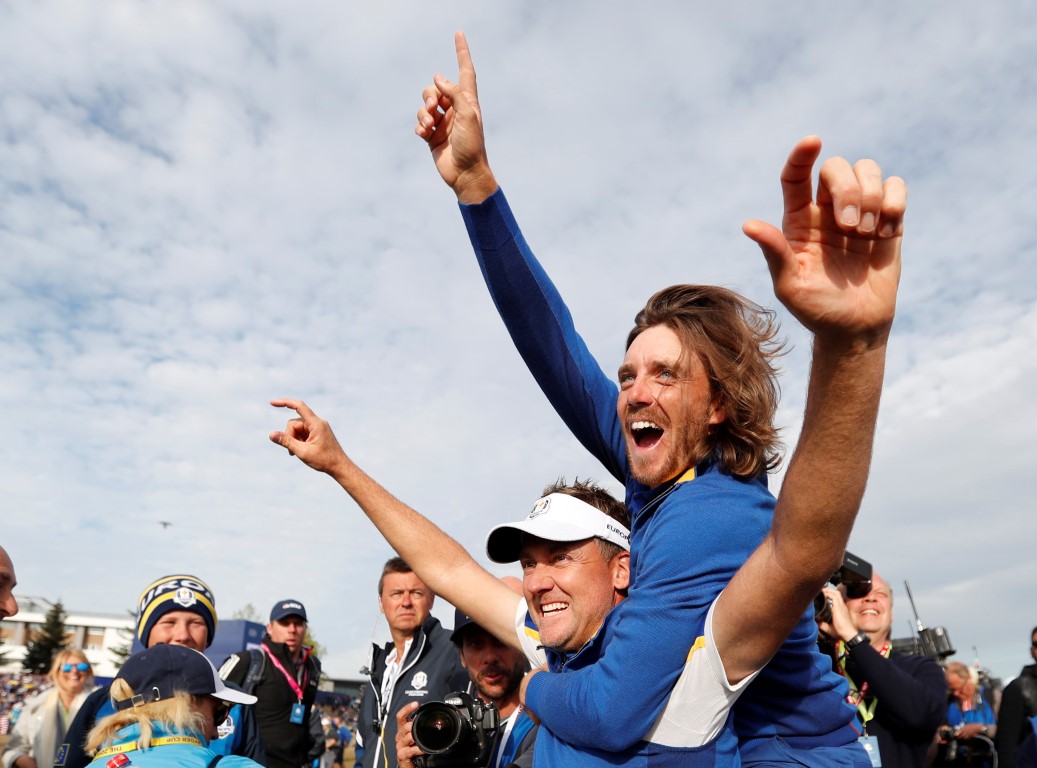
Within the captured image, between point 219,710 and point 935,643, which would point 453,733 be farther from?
point 935,643

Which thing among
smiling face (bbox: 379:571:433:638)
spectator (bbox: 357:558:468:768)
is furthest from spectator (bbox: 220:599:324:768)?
smiling face (bbox: 379:571:433:638)

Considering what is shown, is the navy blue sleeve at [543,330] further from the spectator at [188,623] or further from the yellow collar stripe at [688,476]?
the spectator at [188,623]

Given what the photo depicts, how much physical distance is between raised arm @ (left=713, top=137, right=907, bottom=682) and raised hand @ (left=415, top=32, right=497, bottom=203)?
1.19 m

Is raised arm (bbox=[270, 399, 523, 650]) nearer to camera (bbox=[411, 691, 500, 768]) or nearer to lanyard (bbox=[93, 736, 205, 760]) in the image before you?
camera (bbox=[411, 691, 500, 768])

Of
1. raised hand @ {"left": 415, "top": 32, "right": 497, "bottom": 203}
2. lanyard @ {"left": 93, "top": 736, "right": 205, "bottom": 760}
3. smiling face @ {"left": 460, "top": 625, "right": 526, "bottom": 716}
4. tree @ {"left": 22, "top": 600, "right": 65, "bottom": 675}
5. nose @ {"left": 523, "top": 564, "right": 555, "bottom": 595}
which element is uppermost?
tree @ {"left": 22, "top": 600, "right": 65, "bottom": 675}

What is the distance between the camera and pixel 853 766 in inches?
68.2

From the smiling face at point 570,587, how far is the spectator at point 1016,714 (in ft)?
14.9

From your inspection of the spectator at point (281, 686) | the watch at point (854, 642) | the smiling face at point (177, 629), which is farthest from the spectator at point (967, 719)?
the spectator at point (281, 686)

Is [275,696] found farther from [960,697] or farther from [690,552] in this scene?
[960,697]

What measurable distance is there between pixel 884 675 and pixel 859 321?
390cm

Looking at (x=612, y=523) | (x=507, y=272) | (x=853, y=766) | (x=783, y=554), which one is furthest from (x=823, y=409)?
(x=612, y=523)

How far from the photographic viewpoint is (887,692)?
4.41 m

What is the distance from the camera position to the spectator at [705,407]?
117 cm

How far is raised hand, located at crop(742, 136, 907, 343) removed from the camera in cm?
113
